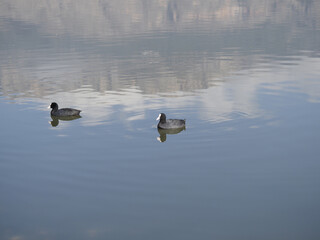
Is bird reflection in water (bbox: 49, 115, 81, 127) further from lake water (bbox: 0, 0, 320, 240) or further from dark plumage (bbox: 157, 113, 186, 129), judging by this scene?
dark plumage (bbox: 157, 113, 186, 129)

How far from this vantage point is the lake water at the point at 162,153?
12.7 metres

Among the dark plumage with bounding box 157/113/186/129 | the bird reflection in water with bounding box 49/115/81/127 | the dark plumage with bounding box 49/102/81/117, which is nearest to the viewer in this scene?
the dark plumage with bounding box 157/113/186/129

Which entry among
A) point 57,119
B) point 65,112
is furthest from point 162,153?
point 57,119

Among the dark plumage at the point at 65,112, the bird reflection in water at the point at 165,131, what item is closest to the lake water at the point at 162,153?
the bird reflection in water at the point at 165,131

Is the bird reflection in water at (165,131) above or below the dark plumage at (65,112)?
below

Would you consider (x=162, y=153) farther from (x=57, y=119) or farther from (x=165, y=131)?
(x=57, y=119)

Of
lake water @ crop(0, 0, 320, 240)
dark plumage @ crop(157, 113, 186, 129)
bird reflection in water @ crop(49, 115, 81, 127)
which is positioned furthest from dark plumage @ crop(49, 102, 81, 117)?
dark plumage @ crop(157, 113, 186, 129)

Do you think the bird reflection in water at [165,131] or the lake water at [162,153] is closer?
the lake water at [162,153]

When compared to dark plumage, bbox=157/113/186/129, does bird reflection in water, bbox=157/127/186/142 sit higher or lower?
lower

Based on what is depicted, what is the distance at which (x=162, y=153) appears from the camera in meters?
17.8

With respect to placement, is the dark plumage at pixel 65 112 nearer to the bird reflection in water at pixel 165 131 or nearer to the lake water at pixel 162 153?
the lake water at pixel 162 153

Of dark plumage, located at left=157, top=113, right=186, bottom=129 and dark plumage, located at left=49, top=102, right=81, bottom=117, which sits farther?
dark plumage, located at left=49, top=102, right=81, bottom=117

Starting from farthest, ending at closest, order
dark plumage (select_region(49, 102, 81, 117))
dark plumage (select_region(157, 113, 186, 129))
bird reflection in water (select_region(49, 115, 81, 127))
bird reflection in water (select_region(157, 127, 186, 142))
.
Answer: dark plumage (select_region(49, 102, 81, 117))
bird reflection in water (select_region(49, 115, 81, 127))
dark plumage (select_region(157, 113, 186, 129))
bird reflection in water (select_region(157, 127, 186, 142))

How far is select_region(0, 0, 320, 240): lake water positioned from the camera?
41.5 feet
